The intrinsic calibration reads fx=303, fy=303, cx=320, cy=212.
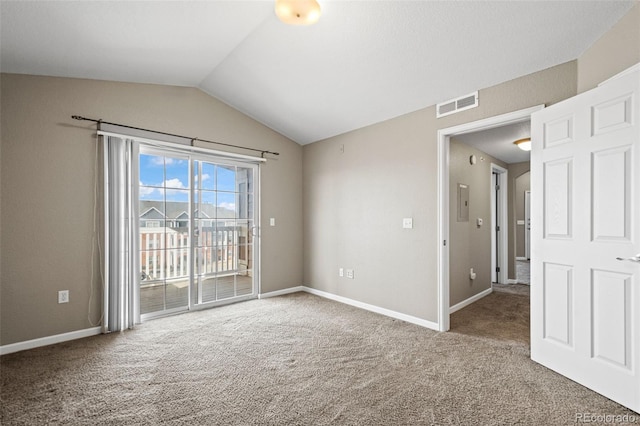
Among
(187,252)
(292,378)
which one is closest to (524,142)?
(292,378)

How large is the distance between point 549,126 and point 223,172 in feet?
12.3

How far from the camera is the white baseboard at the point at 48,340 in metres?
2.79

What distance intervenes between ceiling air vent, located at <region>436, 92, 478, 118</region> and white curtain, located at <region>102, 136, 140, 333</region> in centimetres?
351

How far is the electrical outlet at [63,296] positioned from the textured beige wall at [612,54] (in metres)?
5.07

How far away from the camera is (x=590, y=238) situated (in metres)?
2.19

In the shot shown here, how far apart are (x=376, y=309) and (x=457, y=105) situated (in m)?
2.63

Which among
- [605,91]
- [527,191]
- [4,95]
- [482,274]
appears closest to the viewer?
[605,91]

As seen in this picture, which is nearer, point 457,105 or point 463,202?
point 457,105

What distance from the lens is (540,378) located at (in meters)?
2.31

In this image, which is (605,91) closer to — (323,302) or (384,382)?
(384,382)

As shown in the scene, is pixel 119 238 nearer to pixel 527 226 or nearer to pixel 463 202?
pixel 463 202

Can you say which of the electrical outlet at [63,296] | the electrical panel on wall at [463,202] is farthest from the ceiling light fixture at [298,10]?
the electrical outlet at [63,296]

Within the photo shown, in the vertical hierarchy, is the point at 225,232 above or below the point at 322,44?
below

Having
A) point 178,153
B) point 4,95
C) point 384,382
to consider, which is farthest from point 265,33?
point 384,382
